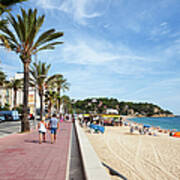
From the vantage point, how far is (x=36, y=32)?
54.4 feet

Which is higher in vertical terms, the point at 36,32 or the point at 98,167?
the point at 36,32

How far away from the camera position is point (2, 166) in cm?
607

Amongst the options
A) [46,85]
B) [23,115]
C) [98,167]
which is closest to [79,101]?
[46,85]

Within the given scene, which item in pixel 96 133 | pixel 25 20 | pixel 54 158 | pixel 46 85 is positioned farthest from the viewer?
pixel 46 85

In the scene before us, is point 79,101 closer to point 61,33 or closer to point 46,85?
point 46,85

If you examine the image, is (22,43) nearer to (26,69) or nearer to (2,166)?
(26,69)

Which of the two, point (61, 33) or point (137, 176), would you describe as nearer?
point (137, 176)

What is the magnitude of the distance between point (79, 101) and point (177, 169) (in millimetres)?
179541

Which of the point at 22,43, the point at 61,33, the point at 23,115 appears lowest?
the point at 23,115

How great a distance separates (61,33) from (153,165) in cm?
1313

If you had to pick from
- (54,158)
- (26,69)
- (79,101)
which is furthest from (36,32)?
(79,101)

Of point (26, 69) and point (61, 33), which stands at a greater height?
point (61, 33)

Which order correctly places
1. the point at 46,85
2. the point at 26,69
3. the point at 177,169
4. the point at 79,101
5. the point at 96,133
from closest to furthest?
the point at 177,169, the point at 26,69, the point at 96,133, the point at 46,85, the point at 79,101

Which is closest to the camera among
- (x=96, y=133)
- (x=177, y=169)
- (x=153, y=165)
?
(x=177, y=169)
